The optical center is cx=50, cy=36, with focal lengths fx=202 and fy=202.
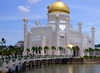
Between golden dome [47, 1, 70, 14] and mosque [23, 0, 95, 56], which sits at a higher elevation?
golden dome [47, 1, 70, 14]

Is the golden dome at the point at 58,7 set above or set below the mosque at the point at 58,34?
above

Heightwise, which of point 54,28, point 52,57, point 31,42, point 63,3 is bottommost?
point 52,57

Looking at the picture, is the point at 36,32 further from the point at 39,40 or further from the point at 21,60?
the point at 21,60

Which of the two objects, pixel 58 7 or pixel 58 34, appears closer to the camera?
pixel 58 34

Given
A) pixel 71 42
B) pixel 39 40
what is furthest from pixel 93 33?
pixel 39 40

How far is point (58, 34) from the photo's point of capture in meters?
59.9

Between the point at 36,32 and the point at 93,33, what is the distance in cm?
2355

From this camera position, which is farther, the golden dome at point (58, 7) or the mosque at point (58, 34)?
the golden dome at point (58, 7)

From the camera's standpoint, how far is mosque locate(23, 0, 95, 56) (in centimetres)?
5978

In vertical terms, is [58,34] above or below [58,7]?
below

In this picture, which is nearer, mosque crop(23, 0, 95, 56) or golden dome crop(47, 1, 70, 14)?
mosque crop(23, 0, 95, 56)

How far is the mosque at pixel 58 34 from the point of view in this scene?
59781 mm

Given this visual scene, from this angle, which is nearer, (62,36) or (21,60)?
(21,60)

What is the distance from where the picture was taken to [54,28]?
6253 centimetres
